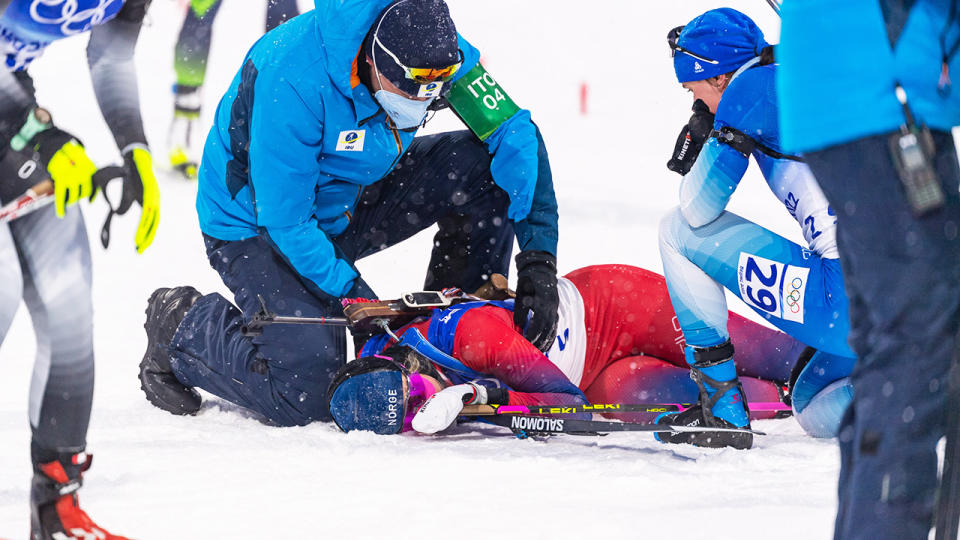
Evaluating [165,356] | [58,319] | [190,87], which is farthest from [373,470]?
[190,87]

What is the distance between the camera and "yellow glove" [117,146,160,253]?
1960 millimetres

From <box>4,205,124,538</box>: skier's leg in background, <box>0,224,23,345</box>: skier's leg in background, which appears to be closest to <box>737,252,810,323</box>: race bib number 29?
<box>4,205,124,538</box>: skier's leg in background

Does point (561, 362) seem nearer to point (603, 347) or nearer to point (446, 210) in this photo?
point (603, 347)

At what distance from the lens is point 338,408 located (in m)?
2.96

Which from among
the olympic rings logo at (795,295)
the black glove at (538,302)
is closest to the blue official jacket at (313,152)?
Result: the black glove at (538,302)

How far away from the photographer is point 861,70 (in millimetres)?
1396

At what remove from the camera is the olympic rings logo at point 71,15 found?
6.05 ft

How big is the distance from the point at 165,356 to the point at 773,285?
2.00 meters

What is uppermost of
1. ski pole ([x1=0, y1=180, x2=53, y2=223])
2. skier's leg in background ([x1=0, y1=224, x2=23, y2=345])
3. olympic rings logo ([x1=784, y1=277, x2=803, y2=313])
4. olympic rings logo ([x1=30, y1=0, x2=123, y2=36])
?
olympic rings logo ([x1=30, y1=0, x2=123, y2=36])

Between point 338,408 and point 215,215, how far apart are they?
946 mm

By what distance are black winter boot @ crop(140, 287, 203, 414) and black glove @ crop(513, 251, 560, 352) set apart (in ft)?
3.70

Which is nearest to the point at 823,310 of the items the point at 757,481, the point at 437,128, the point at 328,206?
the point at 757,481

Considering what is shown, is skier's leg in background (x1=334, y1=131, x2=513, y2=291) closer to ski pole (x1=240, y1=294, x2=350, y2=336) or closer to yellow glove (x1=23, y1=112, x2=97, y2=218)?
ski pole (x1=240, y1=294, x2=350, y2=336)

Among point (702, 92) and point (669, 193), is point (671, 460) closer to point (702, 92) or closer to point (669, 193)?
point (702, 92)
